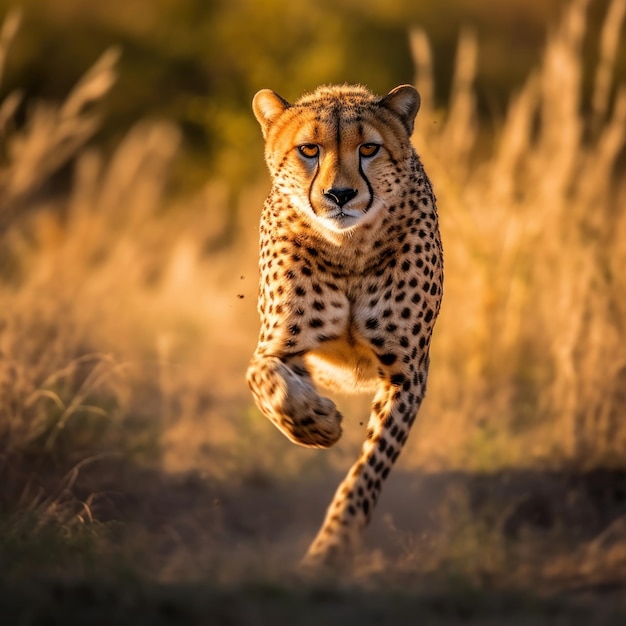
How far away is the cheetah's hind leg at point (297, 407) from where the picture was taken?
3732 millimetres

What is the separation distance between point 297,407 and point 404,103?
1197 mm

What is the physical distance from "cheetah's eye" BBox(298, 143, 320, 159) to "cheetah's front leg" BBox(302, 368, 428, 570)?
0.75m

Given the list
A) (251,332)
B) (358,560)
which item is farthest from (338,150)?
(251,332)

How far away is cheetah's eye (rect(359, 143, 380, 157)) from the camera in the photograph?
4.08m

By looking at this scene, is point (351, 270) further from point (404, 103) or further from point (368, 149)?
point (404, 103)

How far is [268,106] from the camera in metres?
4.40

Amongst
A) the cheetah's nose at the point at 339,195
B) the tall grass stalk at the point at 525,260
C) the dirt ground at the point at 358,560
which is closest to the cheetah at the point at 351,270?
the cheetah's nose at the point at 339,195

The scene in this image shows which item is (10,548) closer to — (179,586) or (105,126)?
(179,586)

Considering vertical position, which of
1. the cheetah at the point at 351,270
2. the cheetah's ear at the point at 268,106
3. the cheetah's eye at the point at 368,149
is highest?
the cheetah's ear at the point at 268,106

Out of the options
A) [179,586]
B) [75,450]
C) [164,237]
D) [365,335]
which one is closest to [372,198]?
[365,335]

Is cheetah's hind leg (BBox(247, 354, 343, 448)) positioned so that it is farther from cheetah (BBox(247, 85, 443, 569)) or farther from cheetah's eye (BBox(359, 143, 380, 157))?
cheetah's eye (BBox(359, 143, 380, 157))

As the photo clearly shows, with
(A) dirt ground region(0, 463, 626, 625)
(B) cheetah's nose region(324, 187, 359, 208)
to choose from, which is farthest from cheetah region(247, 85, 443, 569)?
(A) dirt ground region(0, 463, 626, 625)

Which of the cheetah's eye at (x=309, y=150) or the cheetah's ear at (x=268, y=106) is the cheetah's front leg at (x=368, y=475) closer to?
the cheetah's eye at (x=309, y=150)

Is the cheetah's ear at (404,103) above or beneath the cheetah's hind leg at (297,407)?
above
